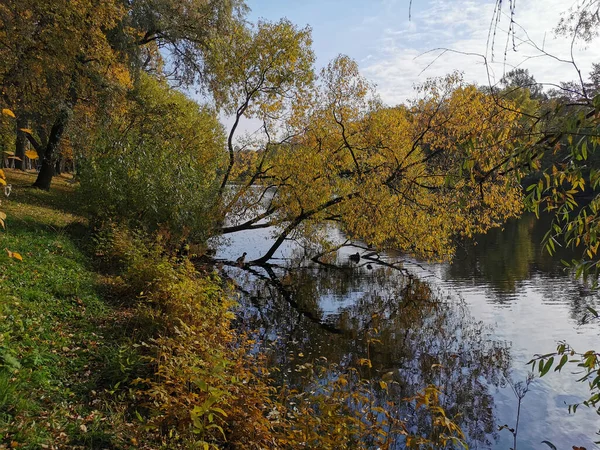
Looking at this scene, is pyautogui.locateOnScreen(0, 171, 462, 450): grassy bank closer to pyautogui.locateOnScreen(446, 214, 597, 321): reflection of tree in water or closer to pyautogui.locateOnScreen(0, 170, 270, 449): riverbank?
pyautogui.locateOnScreen(0, 170, 270, 449): riverbank

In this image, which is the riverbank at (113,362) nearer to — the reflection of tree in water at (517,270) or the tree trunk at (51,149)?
the tree trunk at (51,149)

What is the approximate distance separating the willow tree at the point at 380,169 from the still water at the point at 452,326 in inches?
80.7

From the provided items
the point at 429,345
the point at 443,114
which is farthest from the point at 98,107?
the point at 429,345

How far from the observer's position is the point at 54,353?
490 cm

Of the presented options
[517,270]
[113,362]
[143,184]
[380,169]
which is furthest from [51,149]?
[517,270]

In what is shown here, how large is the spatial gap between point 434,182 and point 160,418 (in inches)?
484

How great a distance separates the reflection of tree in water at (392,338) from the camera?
764 centimetres

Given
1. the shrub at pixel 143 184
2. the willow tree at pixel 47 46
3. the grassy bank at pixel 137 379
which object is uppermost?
the willow tree at pixel 47 46

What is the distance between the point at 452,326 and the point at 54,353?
9.21 m

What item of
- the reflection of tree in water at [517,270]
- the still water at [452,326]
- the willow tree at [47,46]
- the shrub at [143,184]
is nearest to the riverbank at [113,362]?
the still water at [452,326]

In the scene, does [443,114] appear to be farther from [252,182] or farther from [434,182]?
[252,182]

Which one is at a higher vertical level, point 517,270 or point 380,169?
point 380,169

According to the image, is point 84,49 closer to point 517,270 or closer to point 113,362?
point 113,362

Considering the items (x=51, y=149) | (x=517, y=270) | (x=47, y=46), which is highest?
(x=47, y=46)
